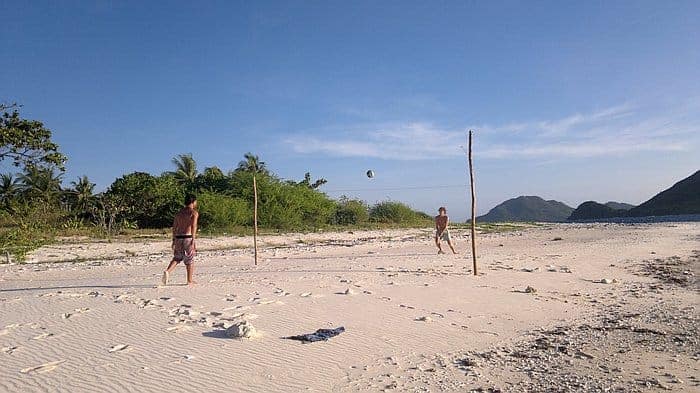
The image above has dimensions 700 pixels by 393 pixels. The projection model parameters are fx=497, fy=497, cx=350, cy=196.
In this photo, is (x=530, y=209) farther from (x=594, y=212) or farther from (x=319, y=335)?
(x=319, y=335)

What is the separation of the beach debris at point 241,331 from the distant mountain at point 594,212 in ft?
242

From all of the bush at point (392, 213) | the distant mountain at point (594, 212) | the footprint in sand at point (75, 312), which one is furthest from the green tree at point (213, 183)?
the distant mountain at point (594, 212)

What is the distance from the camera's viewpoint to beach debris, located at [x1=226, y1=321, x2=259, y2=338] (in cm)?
625

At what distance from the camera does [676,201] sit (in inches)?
2906

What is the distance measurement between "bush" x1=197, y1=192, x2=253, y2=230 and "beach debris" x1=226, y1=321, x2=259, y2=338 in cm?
2628

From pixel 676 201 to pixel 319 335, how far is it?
273 feet

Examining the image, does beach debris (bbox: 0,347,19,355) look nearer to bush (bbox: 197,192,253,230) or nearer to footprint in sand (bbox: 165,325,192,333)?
footprint in sand (bbox: 165,325,192,333)

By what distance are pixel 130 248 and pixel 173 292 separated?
14.0 meters

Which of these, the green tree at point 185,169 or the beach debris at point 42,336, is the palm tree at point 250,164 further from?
the beach debris at point 42,336

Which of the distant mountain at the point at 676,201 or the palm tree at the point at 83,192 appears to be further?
the distant mountain at the point at 676,201

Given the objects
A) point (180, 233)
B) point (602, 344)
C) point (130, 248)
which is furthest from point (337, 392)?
point (130, 248)

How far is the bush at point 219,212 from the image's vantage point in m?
31.9

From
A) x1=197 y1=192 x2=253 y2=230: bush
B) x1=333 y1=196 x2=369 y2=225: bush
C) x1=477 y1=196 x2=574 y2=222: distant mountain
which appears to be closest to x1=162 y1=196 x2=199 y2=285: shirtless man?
x1=197 y1=192 x2=253 y2=230: bush

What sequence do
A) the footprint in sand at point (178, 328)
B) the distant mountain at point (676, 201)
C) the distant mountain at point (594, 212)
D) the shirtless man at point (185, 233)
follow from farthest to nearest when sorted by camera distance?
the distant mountain at point (594, 212), the distant mountain at point (676, 201), the shirtless man at point (185, 233), the footprint in sand at point (178, 328)
